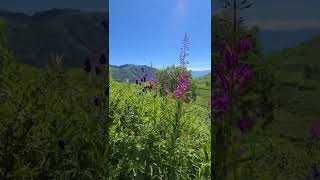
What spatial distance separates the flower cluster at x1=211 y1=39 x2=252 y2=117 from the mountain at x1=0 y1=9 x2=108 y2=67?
0.80m

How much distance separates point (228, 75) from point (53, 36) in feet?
3.90

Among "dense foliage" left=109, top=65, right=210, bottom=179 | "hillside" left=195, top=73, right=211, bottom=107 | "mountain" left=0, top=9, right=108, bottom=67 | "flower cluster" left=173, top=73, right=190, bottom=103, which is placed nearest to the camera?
"mountain" left=0, top=9, right=108, bottom=67

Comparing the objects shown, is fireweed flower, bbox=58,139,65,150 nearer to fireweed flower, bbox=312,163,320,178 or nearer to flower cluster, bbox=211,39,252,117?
flower cluster, bbox=211,39,252,117

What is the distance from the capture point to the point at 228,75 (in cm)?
248

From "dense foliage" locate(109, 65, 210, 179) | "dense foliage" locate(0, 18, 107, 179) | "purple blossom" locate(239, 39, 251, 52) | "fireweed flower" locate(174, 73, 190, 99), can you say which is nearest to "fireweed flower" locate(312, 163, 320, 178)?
"purple blossom" locate(239, 39, 251, 52)

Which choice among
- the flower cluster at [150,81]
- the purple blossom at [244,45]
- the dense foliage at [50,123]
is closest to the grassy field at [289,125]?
the purple blossom at [244,45]

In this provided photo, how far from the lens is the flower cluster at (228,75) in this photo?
248cm

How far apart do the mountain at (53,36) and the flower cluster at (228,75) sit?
2.62 ft

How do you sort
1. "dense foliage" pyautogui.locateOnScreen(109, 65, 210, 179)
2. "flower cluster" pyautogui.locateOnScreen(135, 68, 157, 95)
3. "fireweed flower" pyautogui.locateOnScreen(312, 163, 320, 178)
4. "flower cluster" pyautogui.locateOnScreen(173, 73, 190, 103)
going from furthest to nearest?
"flower cluster" pyautogui.locateOnScreen(135, 68, 157, 95) < "flower cluster" pyautogui.locateOnScreen(173, 73, 190, 103) < "dense foliage" pyautogui.locateOnScreen(109, 65, 210, 179) < "fireweed flower" pyautogui.locateOnScreen(312, 163, 320, 178)

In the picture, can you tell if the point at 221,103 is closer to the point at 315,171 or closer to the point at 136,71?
the point at 315,171

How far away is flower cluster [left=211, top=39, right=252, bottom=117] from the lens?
248 cm

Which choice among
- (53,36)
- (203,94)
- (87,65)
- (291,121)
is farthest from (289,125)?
(203,94)

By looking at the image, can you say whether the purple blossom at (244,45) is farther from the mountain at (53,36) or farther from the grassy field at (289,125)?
the mountain at (53,36)

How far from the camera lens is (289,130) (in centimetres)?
259
